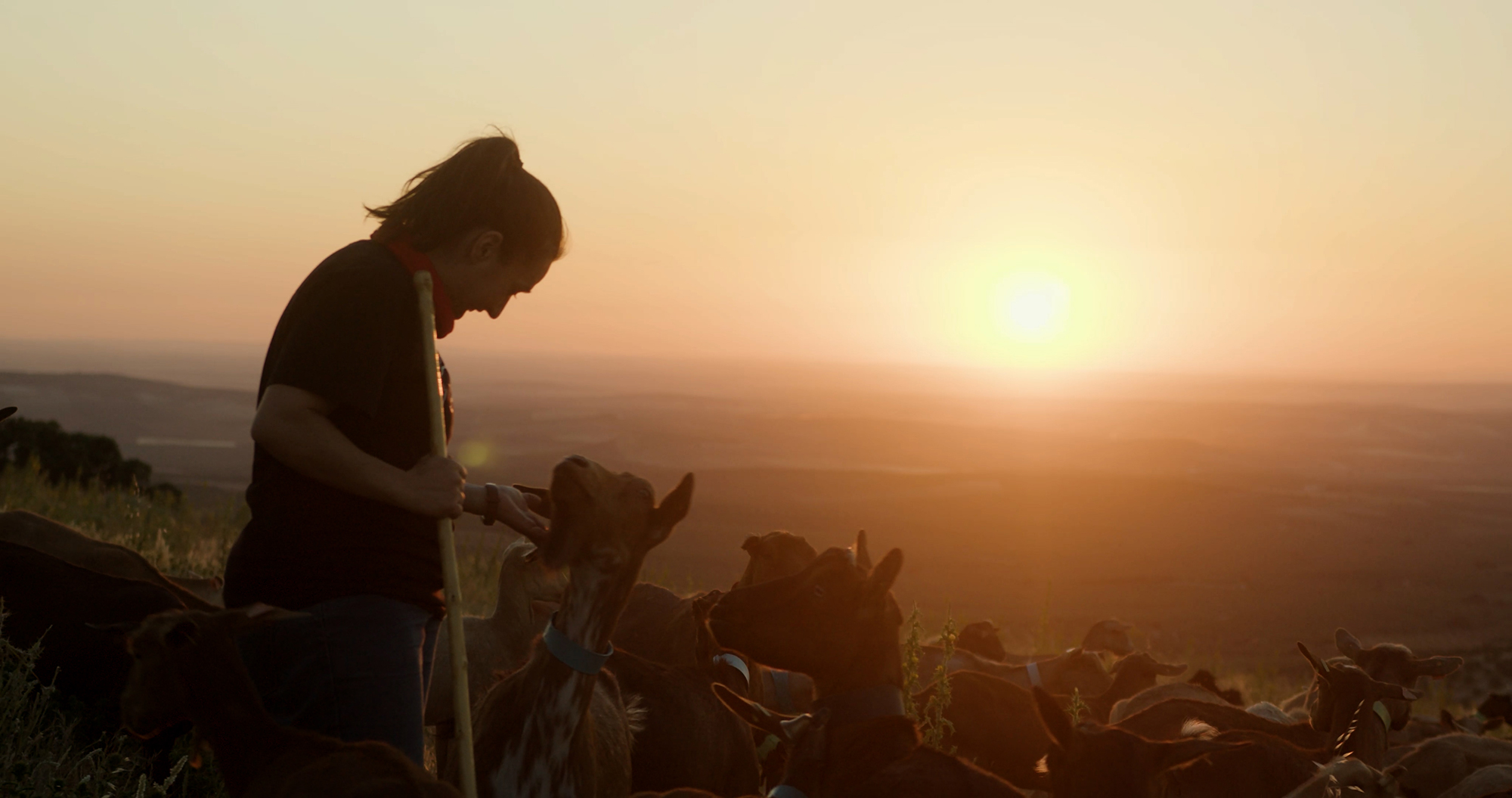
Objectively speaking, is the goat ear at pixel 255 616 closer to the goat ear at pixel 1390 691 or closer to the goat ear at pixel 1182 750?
the goat ear at pixel 1182 750

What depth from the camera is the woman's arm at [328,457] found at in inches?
125

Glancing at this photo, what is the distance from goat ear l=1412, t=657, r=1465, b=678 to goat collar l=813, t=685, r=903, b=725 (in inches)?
167

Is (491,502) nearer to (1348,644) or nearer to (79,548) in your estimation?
(79,548)

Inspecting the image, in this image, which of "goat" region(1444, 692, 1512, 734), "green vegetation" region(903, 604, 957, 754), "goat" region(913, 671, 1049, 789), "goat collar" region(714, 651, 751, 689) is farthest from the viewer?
"goat" region(1444, 692, 1512, 734)

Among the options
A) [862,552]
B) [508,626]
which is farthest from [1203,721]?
[508,626]

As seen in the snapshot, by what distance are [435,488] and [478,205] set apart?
3.04ft

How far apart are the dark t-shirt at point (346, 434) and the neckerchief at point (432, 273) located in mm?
46

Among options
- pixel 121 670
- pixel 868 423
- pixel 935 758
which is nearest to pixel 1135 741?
pixel 935 758

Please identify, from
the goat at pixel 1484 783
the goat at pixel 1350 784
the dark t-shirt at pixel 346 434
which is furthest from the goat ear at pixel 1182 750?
the dark t-shirt at pixel 346 434

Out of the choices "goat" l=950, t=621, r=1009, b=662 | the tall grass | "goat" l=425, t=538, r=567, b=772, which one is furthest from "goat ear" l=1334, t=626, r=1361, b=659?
the tall grass

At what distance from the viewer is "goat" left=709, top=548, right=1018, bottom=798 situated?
13.3 feet

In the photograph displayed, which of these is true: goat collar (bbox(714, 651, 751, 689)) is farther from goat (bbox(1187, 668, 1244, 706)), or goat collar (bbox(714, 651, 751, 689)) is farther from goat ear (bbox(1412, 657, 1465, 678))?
goat ear (bbox(1412, 657, 1465, 678))

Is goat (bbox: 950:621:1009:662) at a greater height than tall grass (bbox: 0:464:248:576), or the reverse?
tall grass (bbox: 0:464:248:576)

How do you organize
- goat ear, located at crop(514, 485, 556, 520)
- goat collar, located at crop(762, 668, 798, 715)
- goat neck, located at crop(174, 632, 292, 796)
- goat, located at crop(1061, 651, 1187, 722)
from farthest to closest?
goat, located at crop(1061, 651, 1187, 722) < goat collar, located at crop(762, 668, 798, 715) < goat ear, located at crop(514, 485, 556, 520) < goat neck, located at crop(174, 632, 292, 796)
